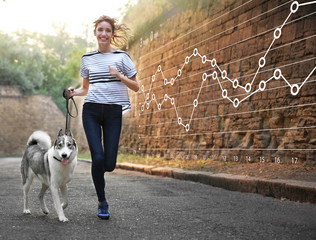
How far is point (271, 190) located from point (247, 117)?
253 cm

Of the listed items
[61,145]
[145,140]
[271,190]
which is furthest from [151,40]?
[61,145]

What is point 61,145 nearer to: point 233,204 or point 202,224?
point 202,224

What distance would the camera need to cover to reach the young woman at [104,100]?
408cm

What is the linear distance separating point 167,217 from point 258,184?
6.34 feet

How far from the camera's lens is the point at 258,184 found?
5.50 metres

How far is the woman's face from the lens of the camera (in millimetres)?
4248

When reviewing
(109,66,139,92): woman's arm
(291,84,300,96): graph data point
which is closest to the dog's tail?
(109,66,139,92): woman's arm

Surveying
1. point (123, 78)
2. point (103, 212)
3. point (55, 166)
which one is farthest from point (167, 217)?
point (123, 78)

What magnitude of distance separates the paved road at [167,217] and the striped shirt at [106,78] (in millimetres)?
1218

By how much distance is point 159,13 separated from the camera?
12070mm

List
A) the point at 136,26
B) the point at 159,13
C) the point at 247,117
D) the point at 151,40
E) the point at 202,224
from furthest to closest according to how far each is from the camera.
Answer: the point at 136,26, the point at 151,40, the point at 159,13, the point at 247,117, the point at 202,224

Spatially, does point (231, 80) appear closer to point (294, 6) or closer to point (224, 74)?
point (224, 74)

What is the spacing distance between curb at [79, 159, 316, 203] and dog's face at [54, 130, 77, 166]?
8.84 feet
